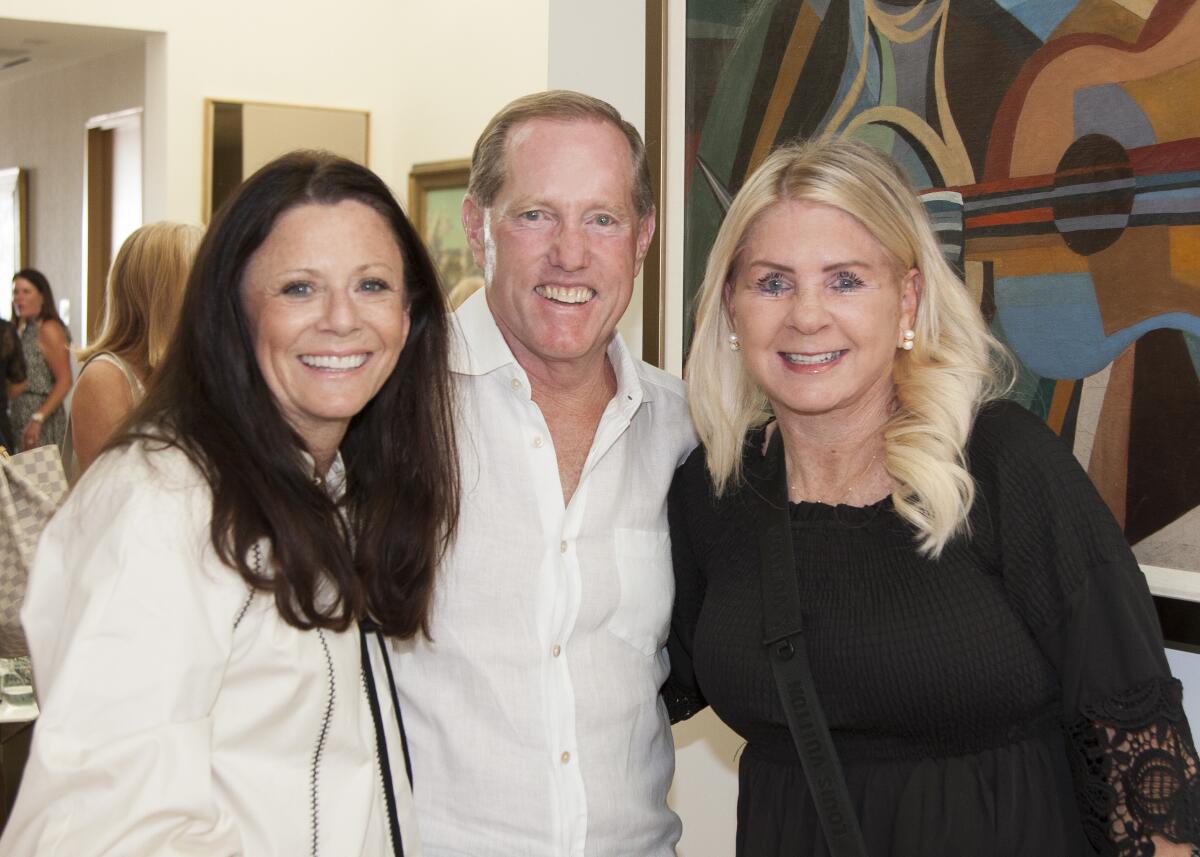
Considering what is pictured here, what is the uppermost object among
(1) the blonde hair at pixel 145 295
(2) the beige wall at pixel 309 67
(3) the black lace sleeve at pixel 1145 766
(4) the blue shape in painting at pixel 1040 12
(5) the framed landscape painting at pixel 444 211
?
(2) the beige wall at pixel 309 67

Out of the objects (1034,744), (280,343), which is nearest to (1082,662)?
(1034,744)

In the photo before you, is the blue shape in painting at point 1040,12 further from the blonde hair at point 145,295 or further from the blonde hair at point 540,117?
the blonde hair at point 145,295

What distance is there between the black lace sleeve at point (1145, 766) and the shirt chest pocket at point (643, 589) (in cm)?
79

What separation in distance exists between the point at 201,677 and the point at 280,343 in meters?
0.50

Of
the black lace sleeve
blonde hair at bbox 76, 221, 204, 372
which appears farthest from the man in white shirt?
blonde hair at bbox 76, 221, 204, 372

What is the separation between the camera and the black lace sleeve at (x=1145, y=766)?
67.1 inches

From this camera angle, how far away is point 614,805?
83.0 inches

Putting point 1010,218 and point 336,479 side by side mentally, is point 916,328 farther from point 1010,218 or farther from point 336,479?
point 336,479

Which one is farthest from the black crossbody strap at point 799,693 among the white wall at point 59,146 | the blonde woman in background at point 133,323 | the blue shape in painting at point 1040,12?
the white wall at point 59,146

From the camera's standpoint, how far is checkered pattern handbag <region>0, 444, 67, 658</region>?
2.85 m

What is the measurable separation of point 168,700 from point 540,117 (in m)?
1.31

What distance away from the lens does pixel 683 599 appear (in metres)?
2.29

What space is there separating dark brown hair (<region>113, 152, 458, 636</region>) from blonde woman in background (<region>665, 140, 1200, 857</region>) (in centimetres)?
52

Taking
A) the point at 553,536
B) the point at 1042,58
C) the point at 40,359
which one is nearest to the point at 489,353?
the point at 553,536
